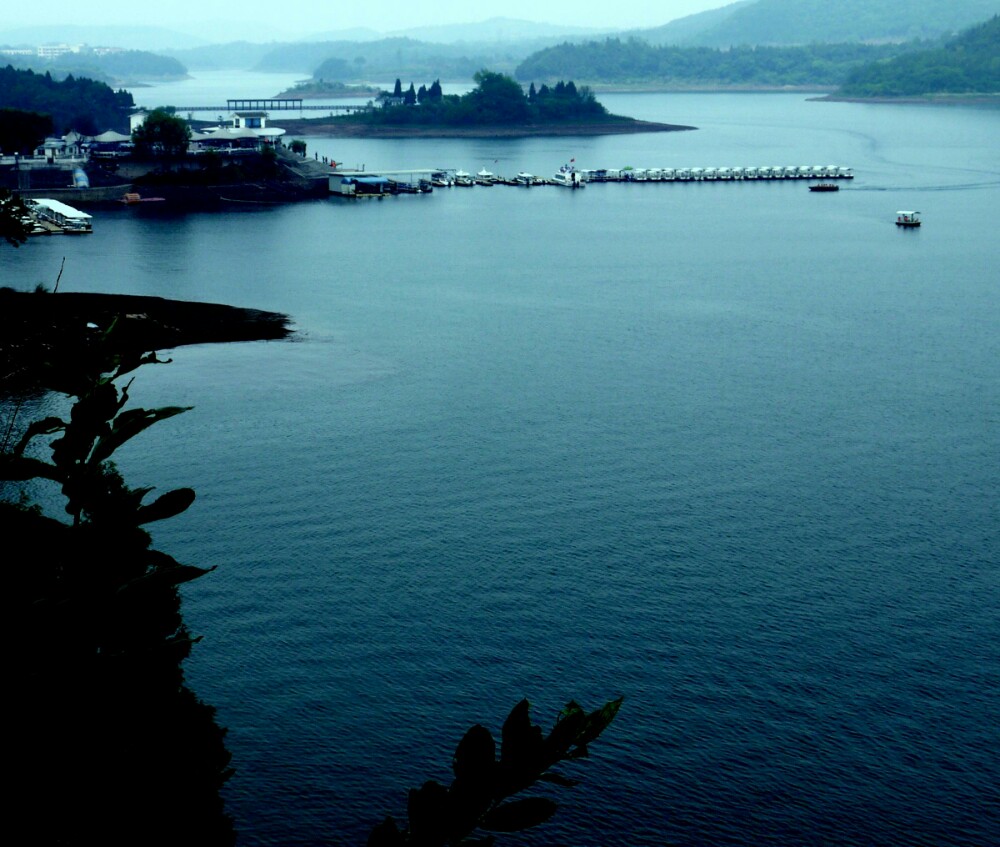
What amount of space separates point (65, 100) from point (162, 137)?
18184 millimetres

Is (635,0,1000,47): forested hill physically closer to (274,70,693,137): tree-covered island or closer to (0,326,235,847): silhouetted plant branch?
(274,70,693,137): tree-covered island

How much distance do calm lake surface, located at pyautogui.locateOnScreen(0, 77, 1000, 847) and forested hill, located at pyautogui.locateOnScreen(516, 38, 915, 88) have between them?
94806 mm

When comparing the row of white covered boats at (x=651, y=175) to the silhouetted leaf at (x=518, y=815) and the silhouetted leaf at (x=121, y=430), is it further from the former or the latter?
the silhouetted leaf at (x=518, y=815)

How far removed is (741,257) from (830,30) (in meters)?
147

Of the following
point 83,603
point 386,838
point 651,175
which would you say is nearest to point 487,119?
point 651,175

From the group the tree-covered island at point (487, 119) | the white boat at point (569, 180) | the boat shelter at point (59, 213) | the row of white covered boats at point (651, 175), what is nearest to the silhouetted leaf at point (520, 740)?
the boat shelter at point (59, 213)

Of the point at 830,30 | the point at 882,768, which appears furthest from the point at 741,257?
the point at 830,30

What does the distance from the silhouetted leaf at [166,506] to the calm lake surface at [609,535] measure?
291 inches

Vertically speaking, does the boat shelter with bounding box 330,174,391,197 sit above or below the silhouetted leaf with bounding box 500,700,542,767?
above

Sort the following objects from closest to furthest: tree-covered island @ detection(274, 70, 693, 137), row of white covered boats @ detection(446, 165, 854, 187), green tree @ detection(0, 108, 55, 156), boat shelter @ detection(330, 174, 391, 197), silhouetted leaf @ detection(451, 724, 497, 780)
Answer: silhouetted leaf @ detection(451, 724, 497, 780) < green tree @ detection(0, 108, 55, 156) < boat shelter @ detection(330, 174, 391, 197) < row of white covered boats @ detection(446, 165, 854, 187) < tree-covered island @ detection(274, 70, 693, 137)

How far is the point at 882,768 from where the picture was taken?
9555 millimetres

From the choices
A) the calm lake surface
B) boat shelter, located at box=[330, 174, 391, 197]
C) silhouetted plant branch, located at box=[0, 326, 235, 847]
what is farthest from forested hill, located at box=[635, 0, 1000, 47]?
silhouetted plant branch, located at box=[0, 326, 235, 847]

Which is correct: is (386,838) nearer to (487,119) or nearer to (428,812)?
(428,812)

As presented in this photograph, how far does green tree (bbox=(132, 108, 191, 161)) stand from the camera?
40938 millimetres
